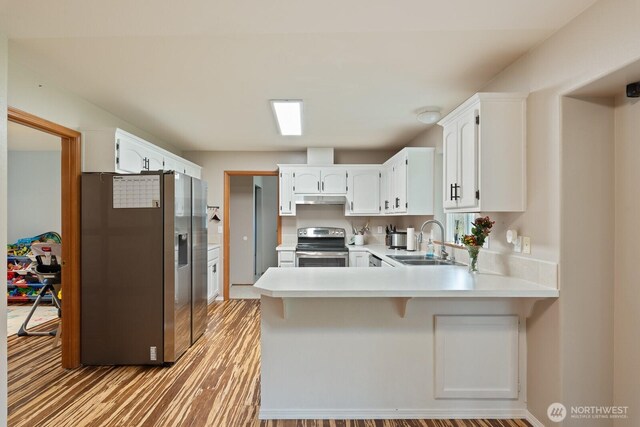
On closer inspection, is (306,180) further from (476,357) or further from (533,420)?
(533,420)

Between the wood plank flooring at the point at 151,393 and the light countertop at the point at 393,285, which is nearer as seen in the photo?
the light countertop at the point at 393,285

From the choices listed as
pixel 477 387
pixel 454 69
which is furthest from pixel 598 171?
pixel 477 387

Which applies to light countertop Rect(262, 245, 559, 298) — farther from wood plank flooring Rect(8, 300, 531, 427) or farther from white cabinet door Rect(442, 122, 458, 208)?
wood plank flooring Rect(8, 300, 531, 427)

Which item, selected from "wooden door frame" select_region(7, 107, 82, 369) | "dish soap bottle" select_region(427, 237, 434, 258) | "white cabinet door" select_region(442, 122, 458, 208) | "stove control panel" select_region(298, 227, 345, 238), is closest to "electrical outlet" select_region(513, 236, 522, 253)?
"white cabinet door" select_region(442, 122, 458, 208)

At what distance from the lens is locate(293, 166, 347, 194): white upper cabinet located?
4.93 meters

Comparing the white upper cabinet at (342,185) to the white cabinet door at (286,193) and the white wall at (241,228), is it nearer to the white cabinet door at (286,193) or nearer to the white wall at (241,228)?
the white cabinet door at (286,193)

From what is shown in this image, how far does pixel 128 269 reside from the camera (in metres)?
2.91

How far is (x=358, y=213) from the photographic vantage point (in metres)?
4.98

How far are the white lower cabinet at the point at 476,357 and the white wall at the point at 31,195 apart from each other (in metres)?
6.11

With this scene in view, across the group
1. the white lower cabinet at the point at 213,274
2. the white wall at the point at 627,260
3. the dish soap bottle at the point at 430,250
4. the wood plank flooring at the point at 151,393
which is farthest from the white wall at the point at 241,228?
the white wall at the point at 627,260

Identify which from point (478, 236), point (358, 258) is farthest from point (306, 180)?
point (478, 236)

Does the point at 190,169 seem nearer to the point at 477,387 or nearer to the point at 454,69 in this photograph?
the point at 454,69

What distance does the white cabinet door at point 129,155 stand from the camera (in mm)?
3053

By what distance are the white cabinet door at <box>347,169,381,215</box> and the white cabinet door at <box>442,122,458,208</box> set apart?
235 cm
